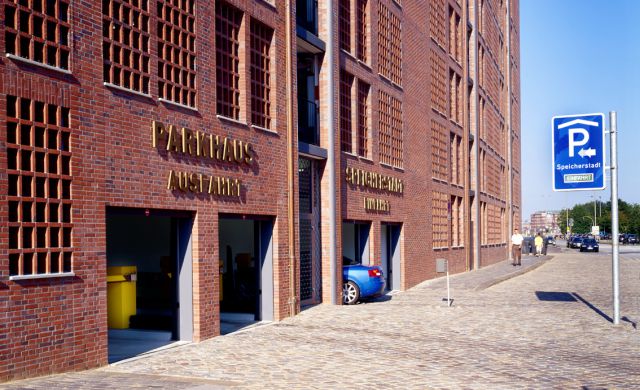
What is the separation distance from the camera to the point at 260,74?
16266 mm

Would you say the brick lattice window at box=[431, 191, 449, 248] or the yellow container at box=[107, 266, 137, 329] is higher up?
the brick lattice window at box=[431, 191, 449, 248]

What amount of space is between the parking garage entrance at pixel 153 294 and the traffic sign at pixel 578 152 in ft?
29.0

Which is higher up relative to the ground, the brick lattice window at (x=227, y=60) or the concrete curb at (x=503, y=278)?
the brick lattice window at (x=227, y=60)

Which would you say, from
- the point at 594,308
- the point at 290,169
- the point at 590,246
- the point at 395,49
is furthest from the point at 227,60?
the point at 590,246

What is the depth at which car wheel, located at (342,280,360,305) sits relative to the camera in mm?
20219

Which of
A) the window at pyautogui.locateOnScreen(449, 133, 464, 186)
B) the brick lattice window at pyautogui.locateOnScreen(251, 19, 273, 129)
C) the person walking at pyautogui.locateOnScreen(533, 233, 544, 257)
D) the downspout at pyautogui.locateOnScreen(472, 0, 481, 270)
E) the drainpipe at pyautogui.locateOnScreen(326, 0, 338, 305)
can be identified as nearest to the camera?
the brick lattice window at pyautogui.locateOnScreen(251, 19, 273, 129)

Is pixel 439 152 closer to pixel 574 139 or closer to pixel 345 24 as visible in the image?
pixel 345 24

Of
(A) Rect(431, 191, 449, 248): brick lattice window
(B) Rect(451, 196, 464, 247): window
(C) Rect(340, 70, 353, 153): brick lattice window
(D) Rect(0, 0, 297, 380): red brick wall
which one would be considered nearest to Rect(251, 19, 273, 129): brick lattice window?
(D) Rect(0, 0, 297, 380): red brick wall

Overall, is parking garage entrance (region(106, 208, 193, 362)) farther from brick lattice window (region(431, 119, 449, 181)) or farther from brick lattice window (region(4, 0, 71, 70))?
brick lattice window (region(431, 119, 449, 181))

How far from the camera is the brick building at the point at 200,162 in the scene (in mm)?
9820

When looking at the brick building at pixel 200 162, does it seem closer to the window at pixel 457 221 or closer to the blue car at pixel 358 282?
the blue car at pixel 358 282

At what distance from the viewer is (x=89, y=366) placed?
416 inches

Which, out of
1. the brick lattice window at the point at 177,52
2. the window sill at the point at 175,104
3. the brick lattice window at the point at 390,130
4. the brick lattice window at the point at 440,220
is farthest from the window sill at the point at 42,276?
the brick lattice window at the point at 440,220

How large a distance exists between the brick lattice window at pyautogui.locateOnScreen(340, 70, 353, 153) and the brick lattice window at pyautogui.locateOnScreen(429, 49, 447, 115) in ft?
31.0
